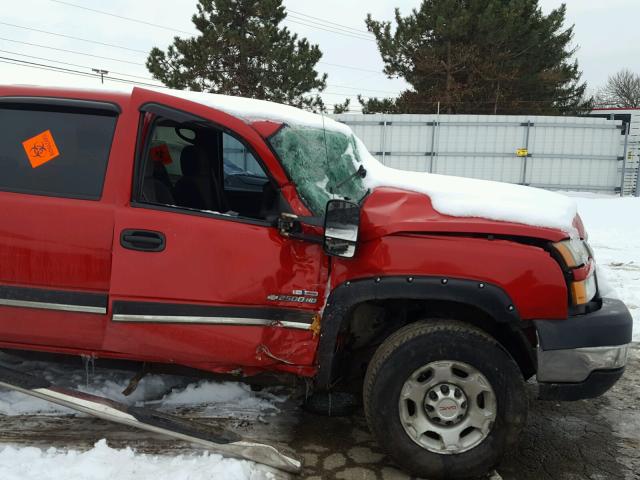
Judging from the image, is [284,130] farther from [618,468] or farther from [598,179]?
[598,179]

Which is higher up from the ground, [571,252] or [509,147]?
[509,147]

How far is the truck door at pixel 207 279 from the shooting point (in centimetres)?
257

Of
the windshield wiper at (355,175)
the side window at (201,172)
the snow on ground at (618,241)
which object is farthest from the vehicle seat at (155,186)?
the snow on ground at (618,241)

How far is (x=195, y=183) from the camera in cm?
323

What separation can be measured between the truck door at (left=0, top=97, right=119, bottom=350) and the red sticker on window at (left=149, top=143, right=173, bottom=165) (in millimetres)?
232

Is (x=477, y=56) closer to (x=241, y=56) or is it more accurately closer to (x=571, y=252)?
(x=241, y=56)

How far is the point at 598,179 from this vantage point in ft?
56.5

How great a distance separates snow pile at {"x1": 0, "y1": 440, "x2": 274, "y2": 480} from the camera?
94.9 inches

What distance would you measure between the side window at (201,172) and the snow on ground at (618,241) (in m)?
2.22

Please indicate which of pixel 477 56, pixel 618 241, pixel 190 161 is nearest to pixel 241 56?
pixel 477 56

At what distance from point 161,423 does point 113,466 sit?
29cm

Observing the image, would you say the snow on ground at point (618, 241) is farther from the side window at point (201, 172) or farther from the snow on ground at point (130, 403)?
the snow on ground at point (130, 403)

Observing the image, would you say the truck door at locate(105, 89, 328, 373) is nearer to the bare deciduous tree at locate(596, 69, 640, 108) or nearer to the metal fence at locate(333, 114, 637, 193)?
the metal fence at locate(333, 114, 637, 193)

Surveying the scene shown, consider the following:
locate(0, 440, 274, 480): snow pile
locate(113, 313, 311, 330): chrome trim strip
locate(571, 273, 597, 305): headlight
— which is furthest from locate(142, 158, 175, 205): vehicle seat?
locate(571, 273, 597, 305): headlight
